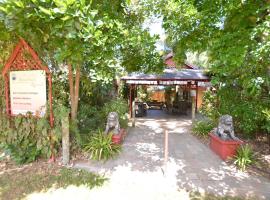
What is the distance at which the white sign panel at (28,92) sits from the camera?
16.5ft

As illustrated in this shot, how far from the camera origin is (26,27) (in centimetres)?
419

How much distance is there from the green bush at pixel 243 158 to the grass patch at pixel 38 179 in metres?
3.31

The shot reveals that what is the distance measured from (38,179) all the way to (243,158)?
15.6 feet

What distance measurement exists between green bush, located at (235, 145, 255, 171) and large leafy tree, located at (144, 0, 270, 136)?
1.47m

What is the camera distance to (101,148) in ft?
18.1

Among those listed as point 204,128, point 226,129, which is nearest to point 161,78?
point 204,128

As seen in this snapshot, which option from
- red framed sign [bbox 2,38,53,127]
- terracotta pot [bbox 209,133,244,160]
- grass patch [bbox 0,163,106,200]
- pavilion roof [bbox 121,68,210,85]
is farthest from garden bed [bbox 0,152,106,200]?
pavilion roof [bbox 121,68,210,85]

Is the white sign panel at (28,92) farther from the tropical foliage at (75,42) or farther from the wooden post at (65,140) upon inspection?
A: the wooden post at (65,140)

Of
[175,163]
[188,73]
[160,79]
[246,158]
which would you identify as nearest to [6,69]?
[175,163]

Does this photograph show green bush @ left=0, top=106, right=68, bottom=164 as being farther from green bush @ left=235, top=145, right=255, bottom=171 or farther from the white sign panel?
green bush @ left=235, top=145, right=255, bottom=171

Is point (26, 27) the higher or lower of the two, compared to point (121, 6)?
lower

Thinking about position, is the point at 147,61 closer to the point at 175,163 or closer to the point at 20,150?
the point at 175,163

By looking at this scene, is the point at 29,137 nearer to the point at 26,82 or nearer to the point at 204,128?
the point at 26,82

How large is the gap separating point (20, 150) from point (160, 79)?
8111 mm
